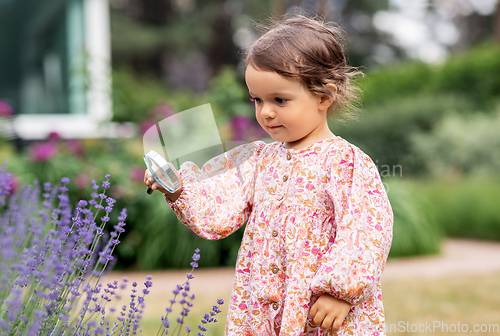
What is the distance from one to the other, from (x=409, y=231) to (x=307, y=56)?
15.7 ft

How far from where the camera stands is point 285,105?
5.69ft

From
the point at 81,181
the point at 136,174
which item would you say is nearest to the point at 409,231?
the point at 136,174

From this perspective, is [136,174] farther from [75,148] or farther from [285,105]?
[285,105]

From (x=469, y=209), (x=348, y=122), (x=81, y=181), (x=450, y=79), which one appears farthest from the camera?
(x=450, y=79)

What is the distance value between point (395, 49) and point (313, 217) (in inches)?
1004

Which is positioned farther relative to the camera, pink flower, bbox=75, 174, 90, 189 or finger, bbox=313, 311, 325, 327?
pink flower, bbox=75, 174, 90, 189

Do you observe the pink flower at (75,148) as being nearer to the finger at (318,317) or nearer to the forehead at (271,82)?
the forehead at (271,82)

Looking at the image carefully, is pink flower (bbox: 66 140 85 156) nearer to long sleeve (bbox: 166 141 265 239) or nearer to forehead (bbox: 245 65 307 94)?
long sleeve (bbox: 166 141 265 239)

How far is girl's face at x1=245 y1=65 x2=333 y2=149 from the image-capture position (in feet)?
5.63

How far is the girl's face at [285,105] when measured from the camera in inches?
67.6

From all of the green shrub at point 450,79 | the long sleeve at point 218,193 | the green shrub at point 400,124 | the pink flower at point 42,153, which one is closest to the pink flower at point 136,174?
the pink flower at point 42,153

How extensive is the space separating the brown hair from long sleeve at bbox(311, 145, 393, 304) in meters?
0.25

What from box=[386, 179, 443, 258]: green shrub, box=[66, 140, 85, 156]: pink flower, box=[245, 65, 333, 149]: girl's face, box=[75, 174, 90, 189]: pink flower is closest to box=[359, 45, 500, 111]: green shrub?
box=[386, 179, 443, 258]: green shrub

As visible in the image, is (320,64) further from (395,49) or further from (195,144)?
(395,49)
